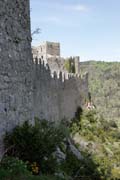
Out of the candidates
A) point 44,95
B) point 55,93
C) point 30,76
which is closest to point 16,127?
point 30,76

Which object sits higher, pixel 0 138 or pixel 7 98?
pixel 7 98

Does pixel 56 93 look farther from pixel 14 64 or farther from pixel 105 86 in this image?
pixel 105 86

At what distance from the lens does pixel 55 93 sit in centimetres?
2189

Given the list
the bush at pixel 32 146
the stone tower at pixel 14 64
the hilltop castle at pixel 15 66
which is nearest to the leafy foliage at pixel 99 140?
the hilltop castle at pixel 15 66

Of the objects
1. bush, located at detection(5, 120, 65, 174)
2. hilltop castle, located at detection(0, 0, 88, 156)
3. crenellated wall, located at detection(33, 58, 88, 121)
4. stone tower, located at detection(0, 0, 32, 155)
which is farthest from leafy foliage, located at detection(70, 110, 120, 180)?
bush, located at detection(5, 120, 65, 174)

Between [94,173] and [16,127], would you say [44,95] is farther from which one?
[16,127]

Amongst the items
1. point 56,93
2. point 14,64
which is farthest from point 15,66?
point 56,93

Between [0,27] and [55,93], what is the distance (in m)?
13.1

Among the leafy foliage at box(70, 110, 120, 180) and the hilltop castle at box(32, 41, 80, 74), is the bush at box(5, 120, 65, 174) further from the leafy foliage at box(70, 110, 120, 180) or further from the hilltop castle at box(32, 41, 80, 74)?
the hilltop castle at box(32, 41, 80, 74)

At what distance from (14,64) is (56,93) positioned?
41.4 ft

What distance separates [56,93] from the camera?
22203 mm

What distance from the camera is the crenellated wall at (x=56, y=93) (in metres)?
17.5

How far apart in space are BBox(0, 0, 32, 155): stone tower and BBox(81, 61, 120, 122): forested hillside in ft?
161

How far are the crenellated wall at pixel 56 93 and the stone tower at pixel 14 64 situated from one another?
6.20m
